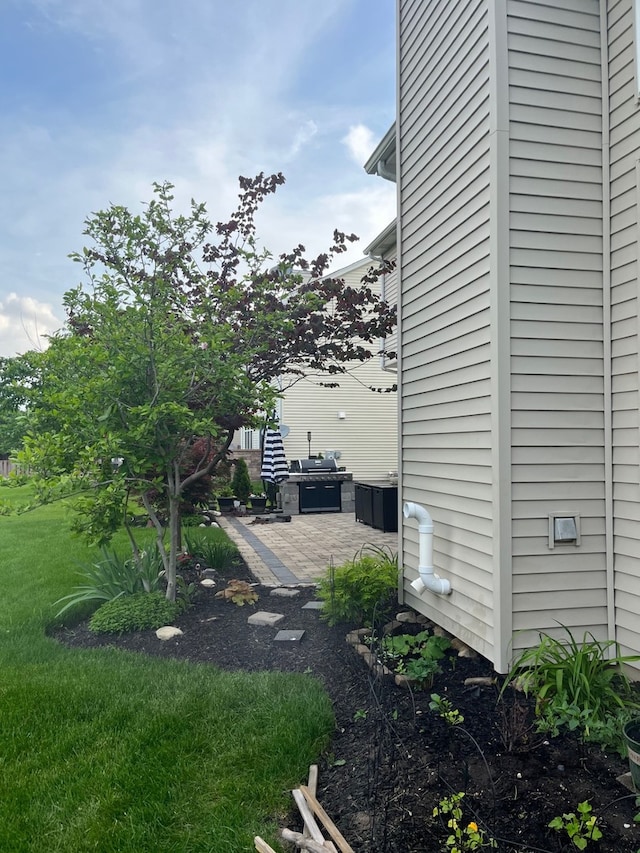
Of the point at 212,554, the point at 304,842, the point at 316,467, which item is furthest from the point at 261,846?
the point at 316,467

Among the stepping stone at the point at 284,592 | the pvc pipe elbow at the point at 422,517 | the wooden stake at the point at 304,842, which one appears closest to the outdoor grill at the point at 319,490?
the stepping stone at the point at 284,592

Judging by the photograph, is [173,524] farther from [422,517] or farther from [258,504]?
[258,504]

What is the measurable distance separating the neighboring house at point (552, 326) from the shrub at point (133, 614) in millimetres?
2563

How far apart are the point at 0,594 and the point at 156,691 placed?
331 centimetres

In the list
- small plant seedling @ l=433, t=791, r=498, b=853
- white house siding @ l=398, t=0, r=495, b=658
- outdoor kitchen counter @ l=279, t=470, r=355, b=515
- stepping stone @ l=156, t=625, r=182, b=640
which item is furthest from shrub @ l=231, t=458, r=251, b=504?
small plant seedling @ l=433, t=791, r=498, b=853

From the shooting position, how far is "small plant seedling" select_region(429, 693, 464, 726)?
8.84ft

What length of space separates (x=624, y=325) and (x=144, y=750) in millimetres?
3233

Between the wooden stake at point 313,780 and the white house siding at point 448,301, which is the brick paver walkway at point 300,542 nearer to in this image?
the white house siding at point 448,301

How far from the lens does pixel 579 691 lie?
8.73 feet

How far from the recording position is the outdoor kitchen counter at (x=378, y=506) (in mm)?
9039

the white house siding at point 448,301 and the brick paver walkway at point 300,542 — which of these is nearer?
the white house siding at point 448,301

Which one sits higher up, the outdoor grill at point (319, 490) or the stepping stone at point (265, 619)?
the outdoor grill at point (319, 490)

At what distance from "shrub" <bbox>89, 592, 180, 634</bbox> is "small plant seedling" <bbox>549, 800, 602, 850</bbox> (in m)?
3.42

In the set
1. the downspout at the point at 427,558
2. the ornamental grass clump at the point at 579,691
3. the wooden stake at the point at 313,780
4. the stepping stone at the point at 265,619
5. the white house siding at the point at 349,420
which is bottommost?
the stepping stone at the point at 265,619
